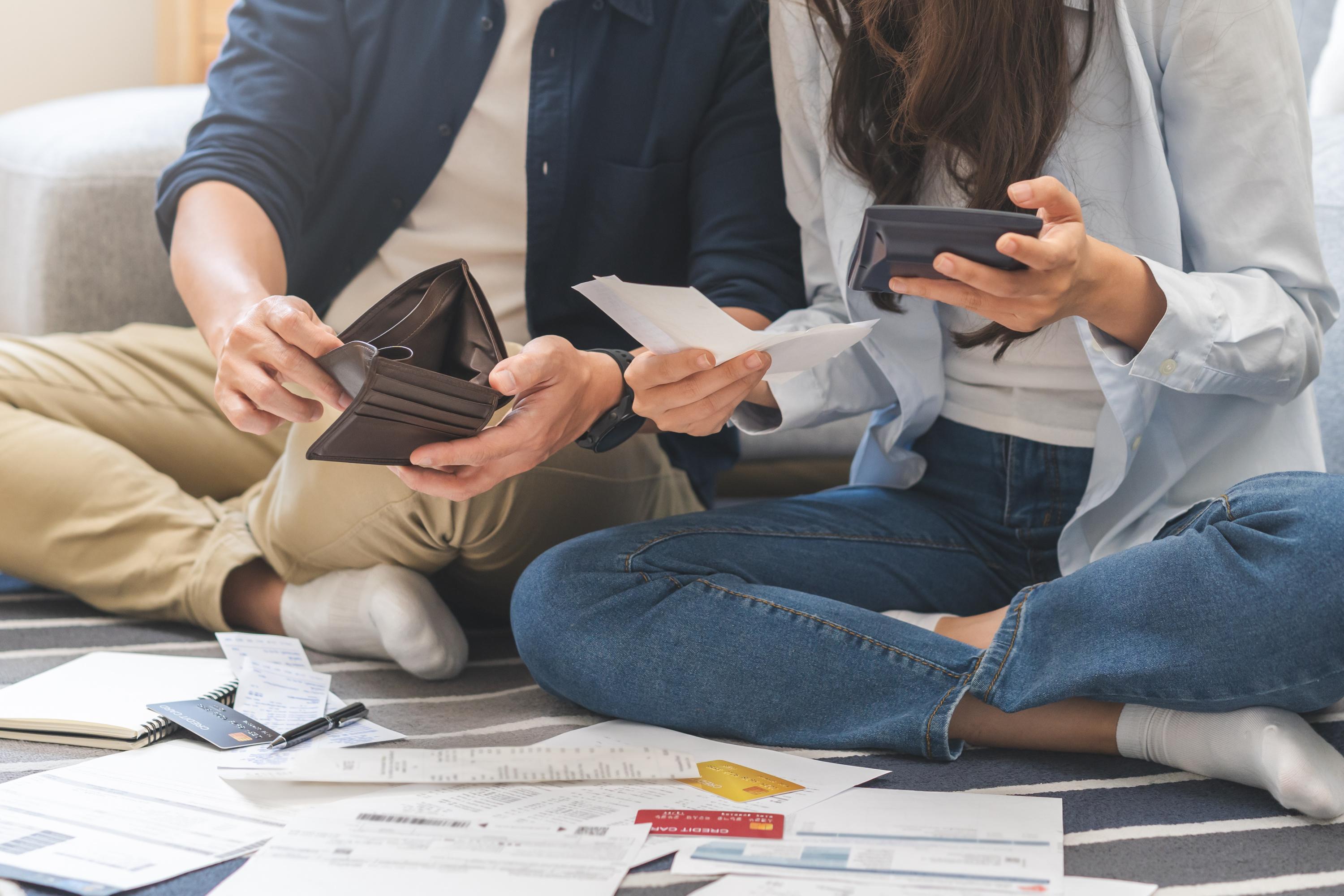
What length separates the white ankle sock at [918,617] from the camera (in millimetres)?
943

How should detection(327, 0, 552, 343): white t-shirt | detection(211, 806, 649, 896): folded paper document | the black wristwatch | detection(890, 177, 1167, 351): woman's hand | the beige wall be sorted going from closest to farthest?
detection(211, 806, 649, 896): folded paper document, detection(890, 177, 1167, 351): woman's hand, the black wristwatch, detection(327, 0, 552, 343): white t-shirt, the beige wall

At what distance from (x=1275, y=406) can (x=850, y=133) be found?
425 millimetres

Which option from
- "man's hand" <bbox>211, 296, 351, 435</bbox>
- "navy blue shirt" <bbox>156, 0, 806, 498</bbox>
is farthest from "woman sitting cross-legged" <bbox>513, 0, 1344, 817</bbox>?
"man's hand" <bbox>211, 296, 351, 435</bbox>

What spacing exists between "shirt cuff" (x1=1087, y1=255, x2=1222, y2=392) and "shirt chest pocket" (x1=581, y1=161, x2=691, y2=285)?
1.69ft

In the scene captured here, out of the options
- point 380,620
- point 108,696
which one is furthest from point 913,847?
point 108,696

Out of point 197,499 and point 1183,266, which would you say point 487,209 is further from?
point 1183,266

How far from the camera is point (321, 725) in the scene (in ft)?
2.75

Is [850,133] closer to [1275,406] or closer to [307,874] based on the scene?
[1275,406]

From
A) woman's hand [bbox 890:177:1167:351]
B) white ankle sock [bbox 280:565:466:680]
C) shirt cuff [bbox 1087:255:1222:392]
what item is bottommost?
white ankle sock [bbox 280:565:466:680]

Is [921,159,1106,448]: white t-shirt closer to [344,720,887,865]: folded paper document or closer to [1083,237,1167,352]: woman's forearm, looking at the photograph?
[1083,237,1167,352]: woman's forearm

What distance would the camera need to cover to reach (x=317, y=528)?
3.39 feet

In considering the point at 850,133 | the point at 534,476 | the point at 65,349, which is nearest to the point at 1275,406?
the point at 850,133

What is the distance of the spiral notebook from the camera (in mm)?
817

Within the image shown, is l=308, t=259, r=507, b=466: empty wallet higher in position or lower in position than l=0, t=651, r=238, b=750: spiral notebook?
higher
